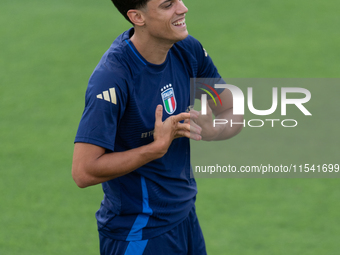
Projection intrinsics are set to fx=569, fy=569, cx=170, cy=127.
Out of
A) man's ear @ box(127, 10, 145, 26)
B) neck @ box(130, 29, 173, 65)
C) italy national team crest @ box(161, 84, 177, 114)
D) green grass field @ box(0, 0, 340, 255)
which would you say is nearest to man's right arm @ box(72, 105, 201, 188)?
italy national team crest @ box(161, 84, 177, 114)

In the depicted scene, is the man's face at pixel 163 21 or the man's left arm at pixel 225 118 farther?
the man's left arm at pixel 225 118

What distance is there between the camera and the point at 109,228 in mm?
2795

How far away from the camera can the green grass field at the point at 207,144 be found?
176 inches

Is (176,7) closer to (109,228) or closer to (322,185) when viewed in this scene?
(109,228)

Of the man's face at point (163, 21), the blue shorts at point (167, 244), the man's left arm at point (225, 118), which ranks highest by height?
the man's face at point (163, 21)

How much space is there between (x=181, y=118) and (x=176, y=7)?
517 millimetres

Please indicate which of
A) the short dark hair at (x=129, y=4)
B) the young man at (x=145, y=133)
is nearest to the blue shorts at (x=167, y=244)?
the young man at (x=145, y=133)

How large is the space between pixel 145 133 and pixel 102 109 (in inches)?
11.4

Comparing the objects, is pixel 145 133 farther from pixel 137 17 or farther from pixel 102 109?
pixel 137 17

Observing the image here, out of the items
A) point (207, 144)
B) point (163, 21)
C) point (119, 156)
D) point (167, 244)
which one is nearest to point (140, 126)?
point (119, 156)

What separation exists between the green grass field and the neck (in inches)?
82.5

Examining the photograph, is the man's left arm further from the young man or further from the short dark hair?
the short dark hair

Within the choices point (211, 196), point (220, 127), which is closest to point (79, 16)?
point (211, 196)

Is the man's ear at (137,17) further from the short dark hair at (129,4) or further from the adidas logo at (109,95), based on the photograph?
the adidas logo at (109,95)
